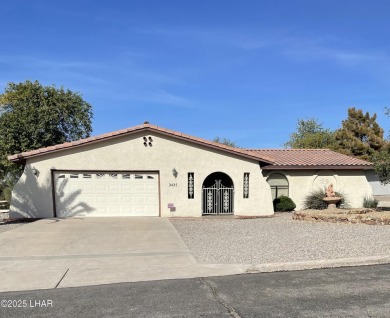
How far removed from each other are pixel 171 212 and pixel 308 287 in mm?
11226

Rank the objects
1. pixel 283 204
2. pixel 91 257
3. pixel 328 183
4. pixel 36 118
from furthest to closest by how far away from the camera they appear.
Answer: pixel 36 118 < pixel 328 183 < pixel 283 204 < pixel 91 257

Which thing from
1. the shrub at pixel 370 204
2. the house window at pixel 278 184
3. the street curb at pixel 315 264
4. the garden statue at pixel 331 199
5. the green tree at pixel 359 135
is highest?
the green tree at pixel 359 135

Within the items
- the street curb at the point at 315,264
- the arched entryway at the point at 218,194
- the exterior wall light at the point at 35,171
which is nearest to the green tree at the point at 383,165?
the arched entryway at the point at 218,194

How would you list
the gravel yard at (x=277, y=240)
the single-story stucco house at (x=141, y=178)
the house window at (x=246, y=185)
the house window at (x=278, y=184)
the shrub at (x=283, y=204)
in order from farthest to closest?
1. the house window at (x=278, y=184)
2. the shrub at (x=283, y=204)
3. the house window at (x=246, y=185)
4. the single-story stucco house at (x=141, y=178)
5. the gravel yard at (x=277, y=240)

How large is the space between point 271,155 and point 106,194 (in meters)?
10.9

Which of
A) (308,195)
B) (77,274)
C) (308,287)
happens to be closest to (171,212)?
(308,195)

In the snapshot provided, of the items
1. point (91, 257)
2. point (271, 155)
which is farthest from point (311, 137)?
point (91, 257)

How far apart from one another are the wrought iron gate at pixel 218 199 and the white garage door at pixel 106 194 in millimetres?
2480

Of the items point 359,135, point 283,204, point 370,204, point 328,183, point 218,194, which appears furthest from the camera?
point 359,135

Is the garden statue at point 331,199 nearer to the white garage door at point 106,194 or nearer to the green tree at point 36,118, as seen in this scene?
the white garage door at point 106,194

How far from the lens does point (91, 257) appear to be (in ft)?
27.6

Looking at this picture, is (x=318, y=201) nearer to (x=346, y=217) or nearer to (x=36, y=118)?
(x=346, y=217)

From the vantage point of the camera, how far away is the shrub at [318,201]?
1962 centimetres

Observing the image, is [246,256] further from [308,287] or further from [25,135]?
[25,135]
